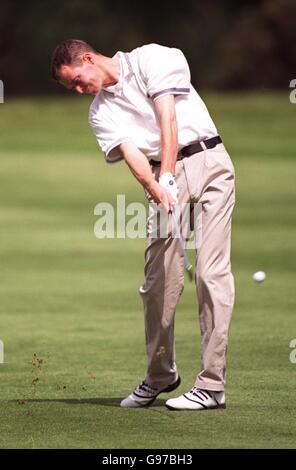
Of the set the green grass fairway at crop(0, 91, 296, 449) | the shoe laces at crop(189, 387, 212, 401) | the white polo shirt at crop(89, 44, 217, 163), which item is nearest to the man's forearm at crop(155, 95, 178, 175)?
the white polo shirt at crop(89, 44, 217, 163)

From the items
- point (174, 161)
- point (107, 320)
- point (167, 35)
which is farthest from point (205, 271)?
point (167, 35)

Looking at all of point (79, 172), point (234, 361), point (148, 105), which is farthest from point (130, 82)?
point (79, 172)

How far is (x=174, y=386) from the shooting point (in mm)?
7766

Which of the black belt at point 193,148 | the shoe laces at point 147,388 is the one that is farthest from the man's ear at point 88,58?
the shoe laces at point 147,388

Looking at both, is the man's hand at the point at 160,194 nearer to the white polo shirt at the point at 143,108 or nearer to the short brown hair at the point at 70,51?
the white polo shirt at the point at 143,108

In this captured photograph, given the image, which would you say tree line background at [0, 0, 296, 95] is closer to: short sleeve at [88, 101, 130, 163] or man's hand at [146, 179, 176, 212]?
short sleeve at [88, 101, 130, 163]

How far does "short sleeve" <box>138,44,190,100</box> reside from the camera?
23.9 ft

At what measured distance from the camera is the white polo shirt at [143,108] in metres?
7.39

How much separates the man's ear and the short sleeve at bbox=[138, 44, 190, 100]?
25cm

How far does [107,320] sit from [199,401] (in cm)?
377

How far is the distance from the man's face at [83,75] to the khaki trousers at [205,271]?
0.56m

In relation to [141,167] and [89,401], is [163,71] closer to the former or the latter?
[141,167]

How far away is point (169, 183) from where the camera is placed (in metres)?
7.22

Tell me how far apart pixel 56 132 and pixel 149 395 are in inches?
933
